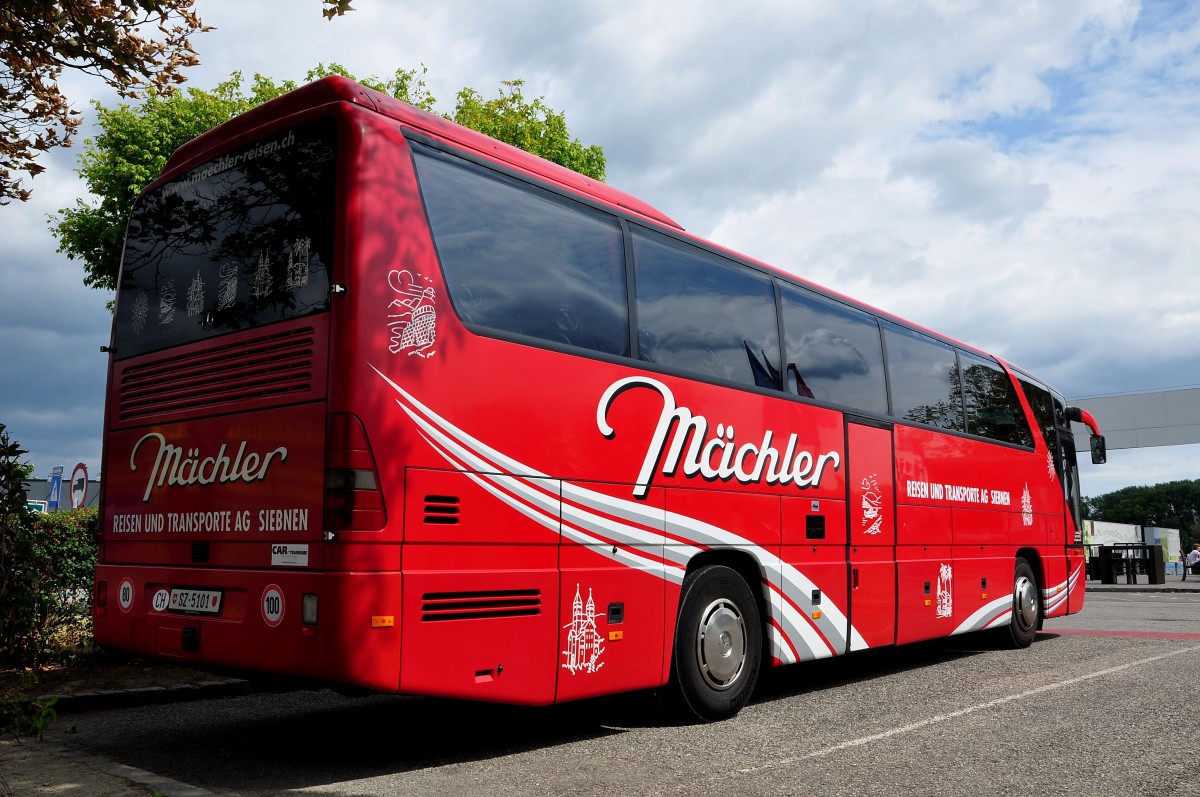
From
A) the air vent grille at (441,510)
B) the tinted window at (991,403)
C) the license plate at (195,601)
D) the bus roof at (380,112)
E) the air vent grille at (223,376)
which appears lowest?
the license plate at (195,601)

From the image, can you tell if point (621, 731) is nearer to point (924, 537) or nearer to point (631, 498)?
point (631, 498)

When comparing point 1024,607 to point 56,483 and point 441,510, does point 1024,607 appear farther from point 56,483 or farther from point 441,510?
point 56,483

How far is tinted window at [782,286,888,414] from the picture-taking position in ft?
29.1


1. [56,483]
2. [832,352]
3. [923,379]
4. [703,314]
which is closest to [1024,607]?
[923,379]

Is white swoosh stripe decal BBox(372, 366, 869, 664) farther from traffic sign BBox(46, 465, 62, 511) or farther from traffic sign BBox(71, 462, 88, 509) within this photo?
traffic sign BBox(46, 465, 62, 511)

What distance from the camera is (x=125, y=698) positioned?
8.41 m

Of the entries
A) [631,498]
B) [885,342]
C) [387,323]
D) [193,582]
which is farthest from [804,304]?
[193,582]

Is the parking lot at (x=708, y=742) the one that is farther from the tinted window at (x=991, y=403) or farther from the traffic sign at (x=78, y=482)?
the traffic sign at (x=78, y=482)

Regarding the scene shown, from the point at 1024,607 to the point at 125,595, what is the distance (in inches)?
402

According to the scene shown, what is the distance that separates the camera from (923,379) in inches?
429

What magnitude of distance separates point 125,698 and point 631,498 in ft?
15.3

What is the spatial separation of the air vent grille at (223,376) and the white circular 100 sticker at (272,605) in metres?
1.02

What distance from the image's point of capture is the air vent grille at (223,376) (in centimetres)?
560

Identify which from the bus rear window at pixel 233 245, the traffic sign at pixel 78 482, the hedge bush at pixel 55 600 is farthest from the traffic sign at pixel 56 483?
the bus rear window at pixel 233 245
